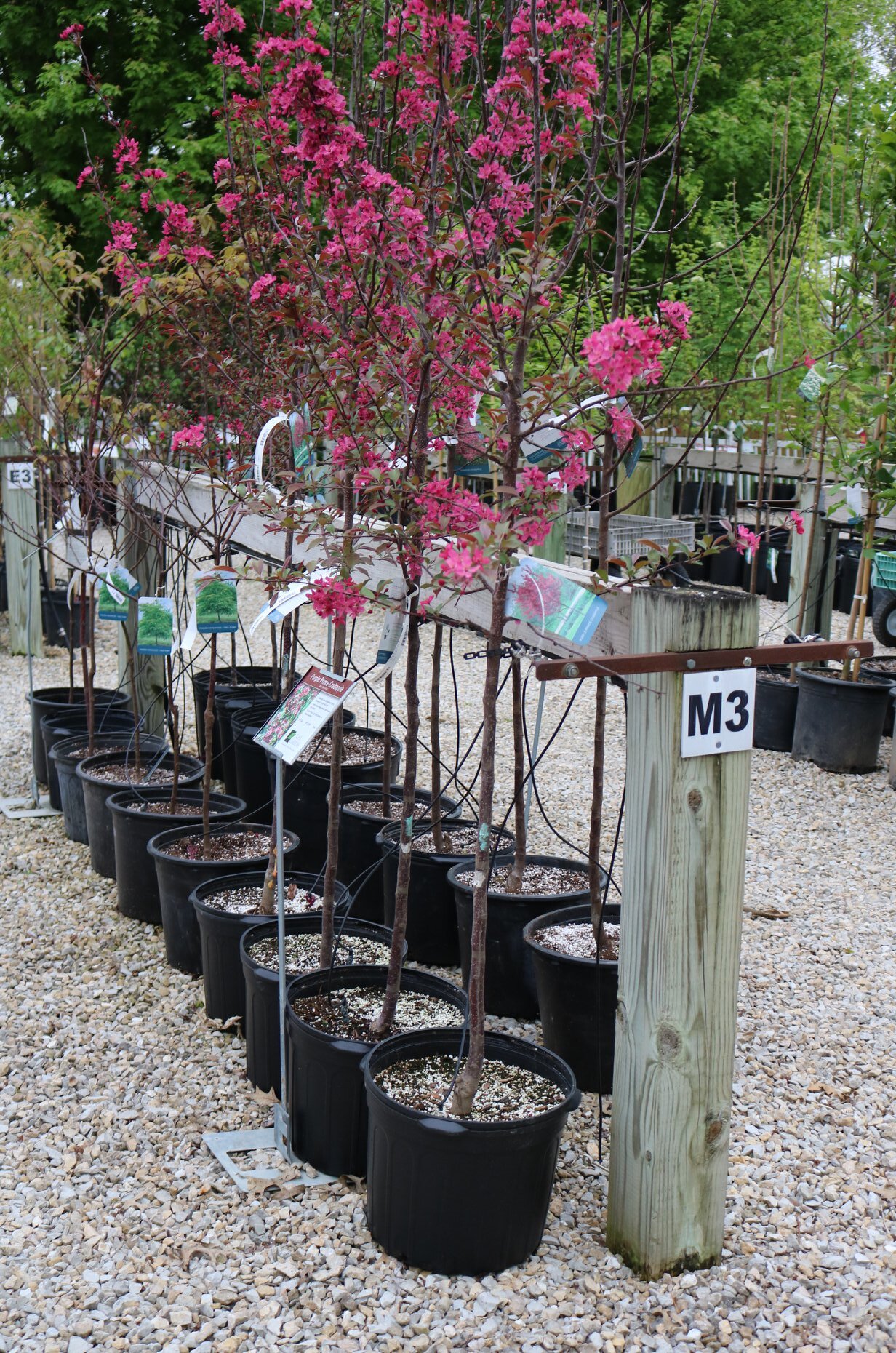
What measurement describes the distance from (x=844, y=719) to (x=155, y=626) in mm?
3434

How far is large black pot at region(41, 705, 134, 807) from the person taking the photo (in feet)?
16.7

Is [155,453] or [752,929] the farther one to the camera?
[155,453]

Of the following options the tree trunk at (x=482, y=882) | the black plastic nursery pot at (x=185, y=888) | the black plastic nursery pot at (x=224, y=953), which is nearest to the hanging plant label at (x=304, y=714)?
the tree trunk at (x=482, y=882)

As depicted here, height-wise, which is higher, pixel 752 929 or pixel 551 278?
pixel 551 278

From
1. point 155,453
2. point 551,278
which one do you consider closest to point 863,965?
point 551,278

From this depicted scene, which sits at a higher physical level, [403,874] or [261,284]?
[261,284]

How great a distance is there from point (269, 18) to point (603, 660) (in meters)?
12.2

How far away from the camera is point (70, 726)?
5301 millimetres

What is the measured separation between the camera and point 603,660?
1983mm

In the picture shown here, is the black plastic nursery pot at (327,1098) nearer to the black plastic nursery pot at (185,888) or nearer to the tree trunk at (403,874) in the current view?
the tree trunk at (403,874)

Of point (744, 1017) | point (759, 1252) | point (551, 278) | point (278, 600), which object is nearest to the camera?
point (551, 278)

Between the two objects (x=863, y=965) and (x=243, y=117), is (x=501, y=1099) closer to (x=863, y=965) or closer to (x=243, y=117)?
(x=863, y=965)

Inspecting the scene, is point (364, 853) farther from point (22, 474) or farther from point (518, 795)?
point (22, 474)

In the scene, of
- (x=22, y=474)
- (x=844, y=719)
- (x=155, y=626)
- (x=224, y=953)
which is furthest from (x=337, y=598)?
(x=22, y=474)
